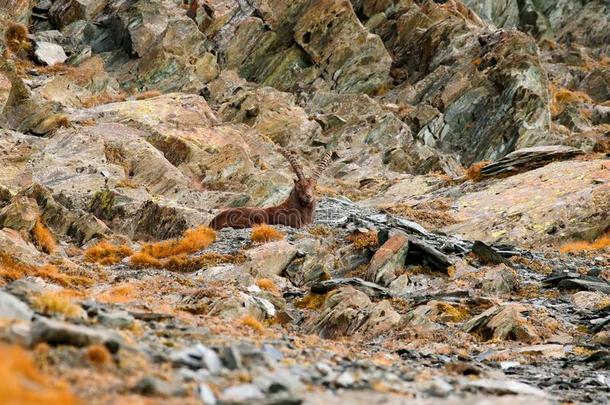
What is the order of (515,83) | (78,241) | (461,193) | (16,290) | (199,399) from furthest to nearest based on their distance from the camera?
(515,83) → (461,193) → (78,241) → (16,290) → (199,399)

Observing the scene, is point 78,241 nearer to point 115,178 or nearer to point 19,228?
point 19,228

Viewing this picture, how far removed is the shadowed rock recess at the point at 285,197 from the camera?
6.99 metres

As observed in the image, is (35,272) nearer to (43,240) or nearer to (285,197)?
(43,240)

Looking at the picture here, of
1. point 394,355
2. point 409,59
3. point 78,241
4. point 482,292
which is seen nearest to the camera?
point 394,355

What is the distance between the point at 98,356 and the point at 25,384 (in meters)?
1.01

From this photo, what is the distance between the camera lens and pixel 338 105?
61312mm

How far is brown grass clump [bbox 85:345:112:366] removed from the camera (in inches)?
228

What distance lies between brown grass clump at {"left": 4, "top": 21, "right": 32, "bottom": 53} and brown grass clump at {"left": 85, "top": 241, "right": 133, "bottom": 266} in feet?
141

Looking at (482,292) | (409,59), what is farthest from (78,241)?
(409,59)

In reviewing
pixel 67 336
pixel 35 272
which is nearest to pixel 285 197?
pixel 35 272

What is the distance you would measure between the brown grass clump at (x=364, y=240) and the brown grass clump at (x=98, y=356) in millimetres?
15225

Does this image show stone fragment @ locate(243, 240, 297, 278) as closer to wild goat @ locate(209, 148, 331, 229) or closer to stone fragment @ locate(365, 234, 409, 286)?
stone fragment @ locate(365, 234, 409, 286)

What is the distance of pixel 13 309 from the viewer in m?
6.70

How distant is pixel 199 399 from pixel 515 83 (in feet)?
190
